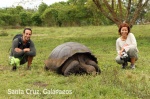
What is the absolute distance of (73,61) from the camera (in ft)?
17.4

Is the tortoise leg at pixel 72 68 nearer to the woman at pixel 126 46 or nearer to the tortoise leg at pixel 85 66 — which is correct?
the tortoise leg at pixel 85 66

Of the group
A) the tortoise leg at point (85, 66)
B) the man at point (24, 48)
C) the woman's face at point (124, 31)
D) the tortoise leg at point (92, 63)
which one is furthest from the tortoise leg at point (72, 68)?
the woman's face at point (124, 31)

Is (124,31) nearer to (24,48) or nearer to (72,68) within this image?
(72,68)

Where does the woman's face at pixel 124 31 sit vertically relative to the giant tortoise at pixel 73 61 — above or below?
above

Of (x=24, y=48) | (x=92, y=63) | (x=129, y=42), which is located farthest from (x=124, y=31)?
(x=24, y=48)

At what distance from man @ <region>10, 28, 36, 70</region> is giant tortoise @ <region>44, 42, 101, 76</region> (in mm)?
585

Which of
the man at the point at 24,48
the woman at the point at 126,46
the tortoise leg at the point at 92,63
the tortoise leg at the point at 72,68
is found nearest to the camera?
the tortoise leg at the point at 72,68

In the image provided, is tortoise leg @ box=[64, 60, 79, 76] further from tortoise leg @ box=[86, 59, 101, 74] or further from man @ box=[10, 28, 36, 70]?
man @ box=[10, 28, 36, 70]

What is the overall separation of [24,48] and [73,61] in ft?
4.23

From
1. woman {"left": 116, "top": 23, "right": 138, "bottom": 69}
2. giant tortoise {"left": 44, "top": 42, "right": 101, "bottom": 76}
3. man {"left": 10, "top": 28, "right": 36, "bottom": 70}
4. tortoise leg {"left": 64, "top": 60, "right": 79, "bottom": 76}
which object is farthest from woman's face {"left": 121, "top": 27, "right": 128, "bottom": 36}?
man {"left": 10, "top": 28, "right": 36, "bottom": 70}

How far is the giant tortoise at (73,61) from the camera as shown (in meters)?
5.29

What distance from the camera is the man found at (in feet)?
19.3

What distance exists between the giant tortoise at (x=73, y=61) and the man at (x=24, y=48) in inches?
23.0

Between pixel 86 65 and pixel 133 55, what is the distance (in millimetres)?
1285
